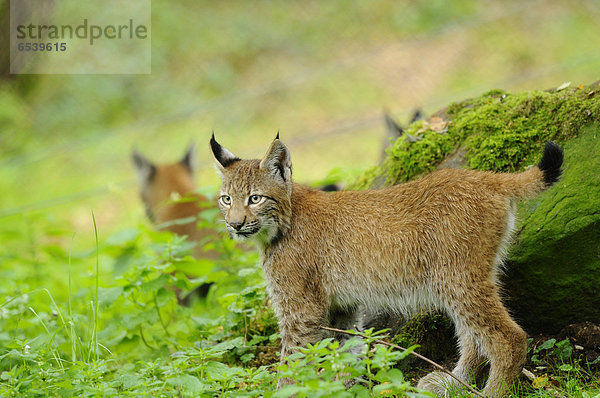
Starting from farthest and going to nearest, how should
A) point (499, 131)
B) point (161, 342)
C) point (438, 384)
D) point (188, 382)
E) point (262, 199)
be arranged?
point (161, 342)
point (499, 131)
point (262, 199)
point (438, 384)
point (188, 382)

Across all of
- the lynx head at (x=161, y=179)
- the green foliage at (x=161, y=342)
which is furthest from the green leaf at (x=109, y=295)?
the lynx head at (x=161, y=179)

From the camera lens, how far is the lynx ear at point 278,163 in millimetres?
4844

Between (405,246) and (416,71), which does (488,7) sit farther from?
(405,246)

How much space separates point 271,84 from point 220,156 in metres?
10.2

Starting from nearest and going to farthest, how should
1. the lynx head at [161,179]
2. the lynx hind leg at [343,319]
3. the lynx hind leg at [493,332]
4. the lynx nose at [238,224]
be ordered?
the lynx hind leg at [493,332], the lynx nose at [238,224], the lynx hind leg at [343,319], the lynx head at [161,179]

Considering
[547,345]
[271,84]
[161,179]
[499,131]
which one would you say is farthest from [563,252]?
[271,84]

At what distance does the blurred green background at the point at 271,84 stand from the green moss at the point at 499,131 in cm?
630

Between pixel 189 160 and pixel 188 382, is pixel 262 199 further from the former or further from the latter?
pixel 189 160

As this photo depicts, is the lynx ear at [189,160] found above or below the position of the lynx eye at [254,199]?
above

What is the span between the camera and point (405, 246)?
4539mm

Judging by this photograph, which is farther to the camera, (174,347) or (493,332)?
(174,347)

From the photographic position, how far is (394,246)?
457cm

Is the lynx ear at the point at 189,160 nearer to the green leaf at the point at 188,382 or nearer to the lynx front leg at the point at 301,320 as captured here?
the lynx front leg at the point at 301,320

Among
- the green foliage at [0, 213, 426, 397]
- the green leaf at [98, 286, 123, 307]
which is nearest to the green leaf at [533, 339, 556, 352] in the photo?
the green foliage at [0, 213, 426, 397]
